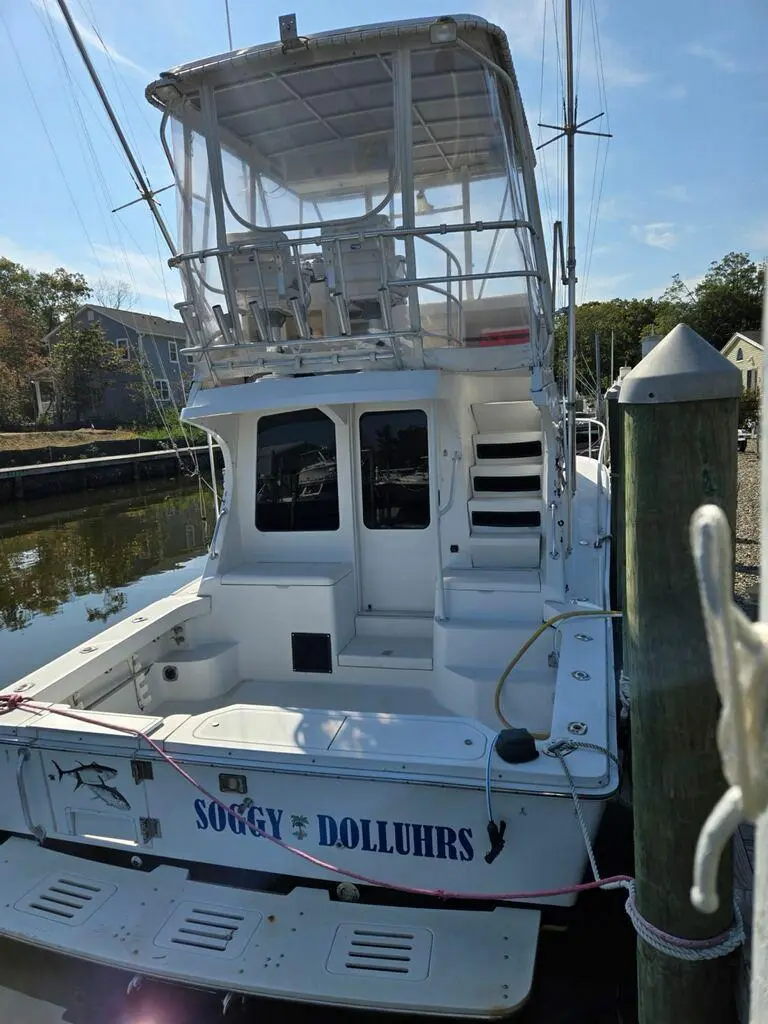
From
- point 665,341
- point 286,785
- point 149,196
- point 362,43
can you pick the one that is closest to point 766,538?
point 665,341

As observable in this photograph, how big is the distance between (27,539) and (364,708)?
15.4 m

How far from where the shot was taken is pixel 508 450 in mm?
5684

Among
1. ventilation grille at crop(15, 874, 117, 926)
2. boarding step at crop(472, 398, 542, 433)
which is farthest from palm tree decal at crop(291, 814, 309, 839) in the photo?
boarding step at crop(472, 398, 542, 433)

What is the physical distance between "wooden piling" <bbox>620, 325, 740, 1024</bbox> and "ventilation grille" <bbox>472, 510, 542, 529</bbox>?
3097 millimetres

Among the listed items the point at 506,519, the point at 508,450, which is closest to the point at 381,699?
the point at 506,519

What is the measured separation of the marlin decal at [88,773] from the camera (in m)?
3.24

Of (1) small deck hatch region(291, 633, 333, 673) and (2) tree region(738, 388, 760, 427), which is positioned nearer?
(1) small deck hatch region(291, 633, 333, 673)

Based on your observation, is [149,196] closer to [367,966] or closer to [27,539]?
[367,966]

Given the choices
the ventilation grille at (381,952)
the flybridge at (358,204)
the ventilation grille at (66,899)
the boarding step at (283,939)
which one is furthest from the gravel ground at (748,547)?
the ventilation grille at (66,899)

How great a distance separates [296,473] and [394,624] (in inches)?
54.8

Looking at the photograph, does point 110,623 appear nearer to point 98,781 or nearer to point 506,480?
point 506,480

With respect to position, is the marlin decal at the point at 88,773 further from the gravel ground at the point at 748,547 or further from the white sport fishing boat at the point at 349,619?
the gravel ground at the point at 748,547

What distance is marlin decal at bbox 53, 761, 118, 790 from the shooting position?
324 cm

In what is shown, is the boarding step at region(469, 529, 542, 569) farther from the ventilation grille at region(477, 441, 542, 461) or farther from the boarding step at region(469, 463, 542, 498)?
the ventilation grille at region(477, 441, 542, 461)
